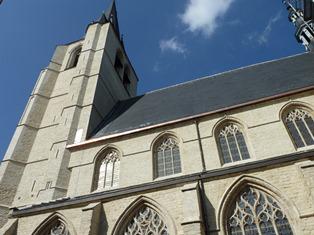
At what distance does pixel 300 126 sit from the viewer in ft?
29.6

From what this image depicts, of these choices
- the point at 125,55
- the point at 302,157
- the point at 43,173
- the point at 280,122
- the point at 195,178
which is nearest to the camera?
the point at 302,157

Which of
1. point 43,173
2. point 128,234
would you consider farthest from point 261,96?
point 43,173

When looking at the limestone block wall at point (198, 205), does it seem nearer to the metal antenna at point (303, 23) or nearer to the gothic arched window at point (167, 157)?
the gothic arched window at point (167, 157)

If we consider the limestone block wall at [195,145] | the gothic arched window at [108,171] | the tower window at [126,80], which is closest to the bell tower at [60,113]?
the tower window at [126,80]

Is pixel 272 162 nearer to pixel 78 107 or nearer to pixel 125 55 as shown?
pixel 78 107

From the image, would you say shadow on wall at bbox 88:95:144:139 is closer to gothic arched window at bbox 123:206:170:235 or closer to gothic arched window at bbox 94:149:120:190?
gothic arched window at bbox 94:149:120:190

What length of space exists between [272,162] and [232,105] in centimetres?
321

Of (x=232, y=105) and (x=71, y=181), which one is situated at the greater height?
(x=232, y=105)

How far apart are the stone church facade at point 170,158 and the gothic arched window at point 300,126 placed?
37mm

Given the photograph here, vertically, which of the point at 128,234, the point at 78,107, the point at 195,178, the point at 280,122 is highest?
the point at 78,107

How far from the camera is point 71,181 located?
10305 mm

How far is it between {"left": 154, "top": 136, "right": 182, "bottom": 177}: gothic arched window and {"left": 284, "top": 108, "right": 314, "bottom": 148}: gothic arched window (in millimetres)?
3808

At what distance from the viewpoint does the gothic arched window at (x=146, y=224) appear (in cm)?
751

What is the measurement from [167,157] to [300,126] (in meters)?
4.54
